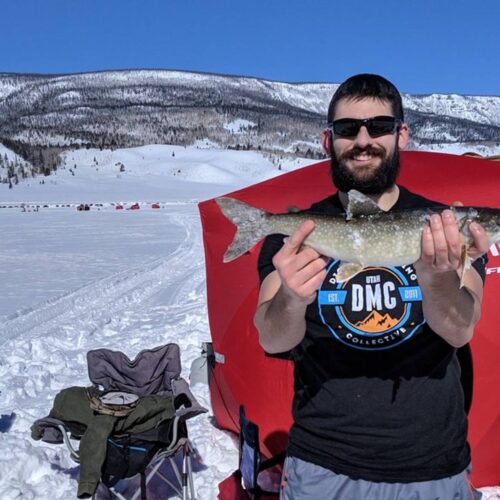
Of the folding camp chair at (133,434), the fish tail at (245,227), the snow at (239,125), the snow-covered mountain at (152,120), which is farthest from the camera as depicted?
the snow at (239,125)

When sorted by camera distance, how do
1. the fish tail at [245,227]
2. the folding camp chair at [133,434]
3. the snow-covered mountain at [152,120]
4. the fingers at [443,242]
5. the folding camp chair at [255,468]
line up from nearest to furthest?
the fingers at [443,242]
the fish tail at [245,227]
the folding camp chair at [255,468]
the folding camp chair at [133,434]
the snow-covered mountain at [152,120]

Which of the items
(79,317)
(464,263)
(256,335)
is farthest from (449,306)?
(79,317)

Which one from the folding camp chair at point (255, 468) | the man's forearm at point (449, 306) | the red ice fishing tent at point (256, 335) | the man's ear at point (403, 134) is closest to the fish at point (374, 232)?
the man's forearm at point (449, 306)

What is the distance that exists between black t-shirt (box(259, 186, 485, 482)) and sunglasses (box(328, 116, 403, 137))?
2.01 ft

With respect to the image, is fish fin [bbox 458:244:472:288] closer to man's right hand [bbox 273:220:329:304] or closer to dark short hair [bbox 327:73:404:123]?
man's right hand [bbox 273:220:329:304]

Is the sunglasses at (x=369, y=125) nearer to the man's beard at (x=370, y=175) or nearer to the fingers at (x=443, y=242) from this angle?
the man's beard at (x=370, y=175)

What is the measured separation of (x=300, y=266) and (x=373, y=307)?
45 cm

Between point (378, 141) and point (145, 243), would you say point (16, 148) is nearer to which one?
point (145, 243)

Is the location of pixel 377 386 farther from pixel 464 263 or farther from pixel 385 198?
pixel 385 198

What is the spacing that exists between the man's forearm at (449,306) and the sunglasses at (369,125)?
2.46 ft

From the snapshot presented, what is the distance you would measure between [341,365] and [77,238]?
19040mm

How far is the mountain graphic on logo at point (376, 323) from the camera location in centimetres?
221

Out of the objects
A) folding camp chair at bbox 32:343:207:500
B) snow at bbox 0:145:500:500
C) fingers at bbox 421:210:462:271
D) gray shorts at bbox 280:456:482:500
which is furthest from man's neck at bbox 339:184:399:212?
snow at bbox 0:145:500:500

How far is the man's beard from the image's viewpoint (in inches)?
93.5
